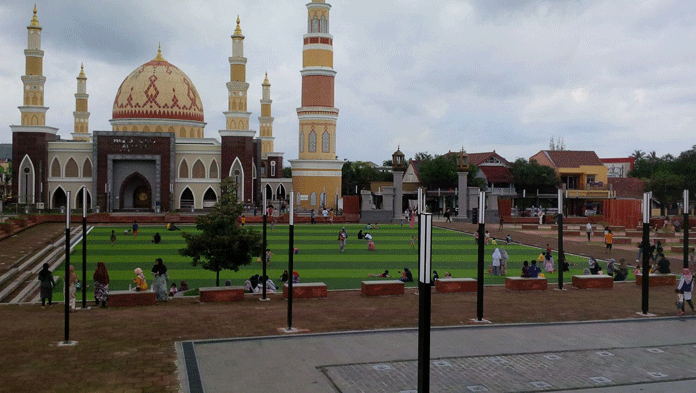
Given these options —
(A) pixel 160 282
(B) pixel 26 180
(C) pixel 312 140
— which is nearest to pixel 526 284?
(A) pixel 160 282

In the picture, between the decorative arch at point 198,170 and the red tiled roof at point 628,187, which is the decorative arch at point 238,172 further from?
the red tiled roof at point 628,187

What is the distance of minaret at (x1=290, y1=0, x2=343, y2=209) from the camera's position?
69688mm

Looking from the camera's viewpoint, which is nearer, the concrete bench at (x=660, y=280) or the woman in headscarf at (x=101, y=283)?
the woman in headscarf at (x=101, y=283)

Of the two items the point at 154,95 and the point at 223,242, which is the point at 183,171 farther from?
the point at 223,242

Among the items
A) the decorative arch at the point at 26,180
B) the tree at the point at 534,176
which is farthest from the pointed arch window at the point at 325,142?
the decorative arch at the point at 26,180

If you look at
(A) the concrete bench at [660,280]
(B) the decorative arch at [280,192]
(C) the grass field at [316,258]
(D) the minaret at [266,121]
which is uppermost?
(D) the minaret at [266,121]

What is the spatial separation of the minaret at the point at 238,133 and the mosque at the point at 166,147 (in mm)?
89

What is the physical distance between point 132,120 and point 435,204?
3261cm

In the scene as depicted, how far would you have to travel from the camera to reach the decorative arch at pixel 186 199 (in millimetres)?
63375

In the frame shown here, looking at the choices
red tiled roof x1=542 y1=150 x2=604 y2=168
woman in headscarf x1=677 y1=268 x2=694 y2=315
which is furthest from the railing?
woman in headscarf x1=677 y1=268 x2=694 y2=315

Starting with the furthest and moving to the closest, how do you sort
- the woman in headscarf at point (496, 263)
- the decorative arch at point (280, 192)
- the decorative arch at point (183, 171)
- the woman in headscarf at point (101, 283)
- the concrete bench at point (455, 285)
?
the decorative arch at point (280, 192) < the decorative arch at point (183, 171) < the woman in headscarf at point (496, 263) < the concrete bench at point (455, 285) < the woman in headscarf at point (101, 283)

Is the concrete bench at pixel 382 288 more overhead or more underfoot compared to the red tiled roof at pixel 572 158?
more underfoot

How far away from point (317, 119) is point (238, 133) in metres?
9.48

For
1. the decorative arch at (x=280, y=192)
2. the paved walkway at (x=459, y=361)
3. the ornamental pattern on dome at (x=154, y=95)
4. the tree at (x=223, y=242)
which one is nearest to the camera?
the paved walkway at (x=459, y=361)
